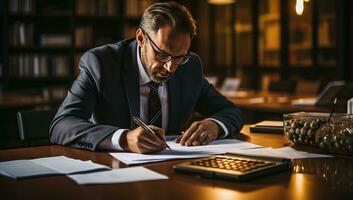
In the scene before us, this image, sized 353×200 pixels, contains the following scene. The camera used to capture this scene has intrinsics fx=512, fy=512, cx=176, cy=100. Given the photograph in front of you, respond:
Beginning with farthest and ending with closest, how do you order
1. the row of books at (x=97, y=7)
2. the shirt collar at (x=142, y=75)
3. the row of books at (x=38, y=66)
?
the row of books at (x=97, y=7)
the row of books at (x=38, y=66)
the shirt collar at (x=142, y=75)

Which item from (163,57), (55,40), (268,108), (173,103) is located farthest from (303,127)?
(55,40)

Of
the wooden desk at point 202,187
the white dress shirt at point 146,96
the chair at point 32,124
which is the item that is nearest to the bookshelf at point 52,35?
the chair at point 32,124

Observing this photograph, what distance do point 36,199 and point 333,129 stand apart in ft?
3.01

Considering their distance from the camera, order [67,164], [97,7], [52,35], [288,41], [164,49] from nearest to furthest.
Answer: [67,164], [164,49], [52,35], [288,41], [97,7]

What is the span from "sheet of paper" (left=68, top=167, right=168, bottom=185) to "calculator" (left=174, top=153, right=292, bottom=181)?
0.08 m

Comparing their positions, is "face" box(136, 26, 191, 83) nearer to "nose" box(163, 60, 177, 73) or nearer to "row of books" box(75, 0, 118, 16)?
"nose" box(163, 60, 177, 73)

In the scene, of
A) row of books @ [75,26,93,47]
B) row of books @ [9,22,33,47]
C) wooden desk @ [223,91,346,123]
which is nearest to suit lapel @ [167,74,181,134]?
wooden desk @ [223,91,346,123]

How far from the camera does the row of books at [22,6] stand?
5832 millimetres

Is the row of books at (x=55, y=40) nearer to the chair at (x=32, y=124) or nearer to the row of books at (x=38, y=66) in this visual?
the row of books at (x=38, y=66)

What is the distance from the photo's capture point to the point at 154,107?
2197 millimetres

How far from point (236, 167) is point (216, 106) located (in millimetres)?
1107

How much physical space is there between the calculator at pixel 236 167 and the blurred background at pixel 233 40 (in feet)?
12.2

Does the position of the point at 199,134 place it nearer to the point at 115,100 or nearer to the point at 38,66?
the point at 115,100

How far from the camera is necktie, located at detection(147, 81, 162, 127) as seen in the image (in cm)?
217
